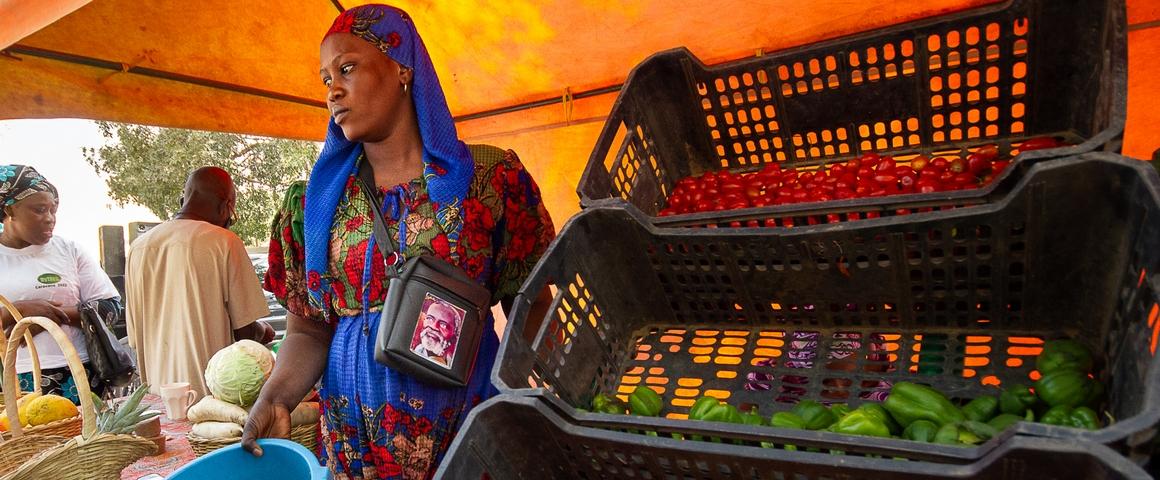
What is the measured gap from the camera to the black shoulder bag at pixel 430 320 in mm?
1631

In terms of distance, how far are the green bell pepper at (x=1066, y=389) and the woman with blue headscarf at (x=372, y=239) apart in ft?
4.58

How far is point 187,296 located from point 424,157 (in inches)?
103

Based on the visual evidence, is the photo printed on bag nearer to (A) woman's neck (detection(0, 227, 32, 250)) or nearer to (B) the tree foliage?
(A) woman's neck (detection(0, 227, 32, 250))

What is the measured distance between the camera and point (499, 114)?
377 cm

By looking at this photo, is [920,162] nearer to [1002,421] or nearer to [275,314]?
[1002,421]

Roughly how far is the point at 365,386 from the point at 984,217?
1617 millimetres

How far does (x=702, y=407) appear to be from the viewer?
1.21 m

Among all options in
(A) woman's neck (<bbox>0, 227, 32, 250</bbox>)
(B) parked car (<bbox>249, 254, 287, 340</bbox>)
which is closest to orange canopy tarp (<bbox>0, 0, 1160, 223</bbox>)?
(A) woman's neck (<bbox>0, 227, 32, 250</bbox>)

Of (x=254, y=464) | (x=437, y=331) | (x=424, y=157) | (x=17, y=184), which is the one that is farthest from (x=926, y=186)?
(x=17, y=184)

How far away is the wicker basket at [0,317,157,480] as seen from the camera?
164 centimetres

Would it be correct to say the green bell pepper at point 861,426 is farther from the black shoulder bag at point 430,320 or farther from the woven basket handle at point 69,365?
the woven basket handle at point 69,365

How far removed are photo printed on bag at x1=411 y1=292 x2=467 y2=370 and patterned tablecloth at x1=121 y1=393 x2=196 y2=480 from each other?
1.15m

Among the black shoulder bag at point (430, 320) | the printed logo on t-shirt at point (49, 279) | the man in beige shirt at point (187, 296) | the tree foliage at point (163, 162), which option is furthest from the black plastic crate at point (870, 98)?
the tree foliage at point (163, 162)

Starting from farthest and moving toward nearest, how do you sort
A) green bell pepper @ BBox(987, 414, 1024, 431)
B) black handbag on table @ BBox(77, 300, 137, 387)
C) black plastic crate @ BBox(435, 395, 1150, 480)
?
black handbag on table @ BBox(77, 300, 137, 387)
green bell pepper @ BBox(987, 414, 1024, 431)
black plastic crate @ BBox(435, 395, 1150, 480)
